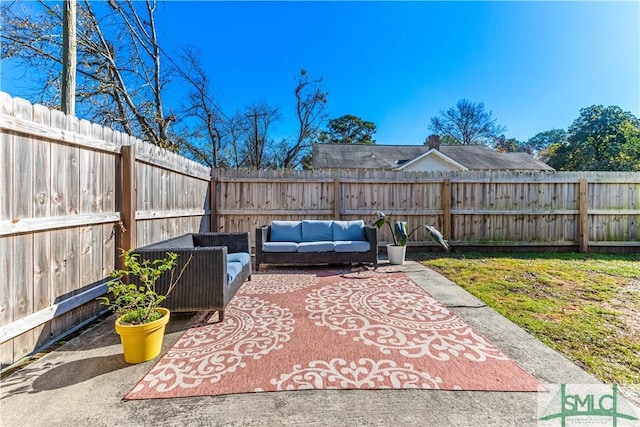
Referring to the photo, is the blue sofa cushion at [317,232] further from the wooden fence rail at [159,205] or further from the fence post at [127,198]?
the fence post at [127,198]

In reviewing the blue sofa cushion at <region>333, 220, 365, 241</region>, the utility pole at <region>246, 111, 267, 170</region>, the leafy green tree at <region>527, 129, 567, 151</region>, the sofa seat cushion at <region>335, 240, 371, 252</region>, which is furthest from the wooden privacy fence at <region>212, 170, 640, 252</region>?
the leafy green tree at <region>527, 129, 567, 151</region>

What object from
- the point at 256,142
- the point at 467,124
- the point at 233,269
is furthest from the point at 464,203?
the point at 467,124

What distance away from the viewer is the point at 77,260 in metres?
2.49

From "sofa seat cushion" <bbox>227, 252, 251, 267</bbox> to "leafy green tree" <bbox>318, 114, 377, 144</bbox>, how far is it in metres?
17.5

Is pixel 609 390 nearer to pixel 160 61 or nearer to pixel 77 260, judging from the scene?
pixel 77 260

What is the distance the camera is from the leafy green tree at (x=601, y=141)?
13.4m

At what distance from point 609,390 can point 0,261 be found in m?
3.98

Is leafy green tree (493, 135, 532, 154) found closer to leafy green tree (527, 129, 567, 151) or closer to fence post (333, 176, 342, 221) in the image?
leafy green tree (527, 129, 567, 151)

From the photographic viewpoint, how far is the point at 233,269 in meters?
3.09

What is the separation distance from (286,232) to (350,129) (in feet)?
55.6


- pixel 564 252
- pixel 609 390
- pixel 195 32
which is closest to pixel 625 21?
pixel 564 252

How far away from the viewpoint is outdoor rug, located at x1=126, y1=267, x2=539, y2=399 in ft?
5.60
